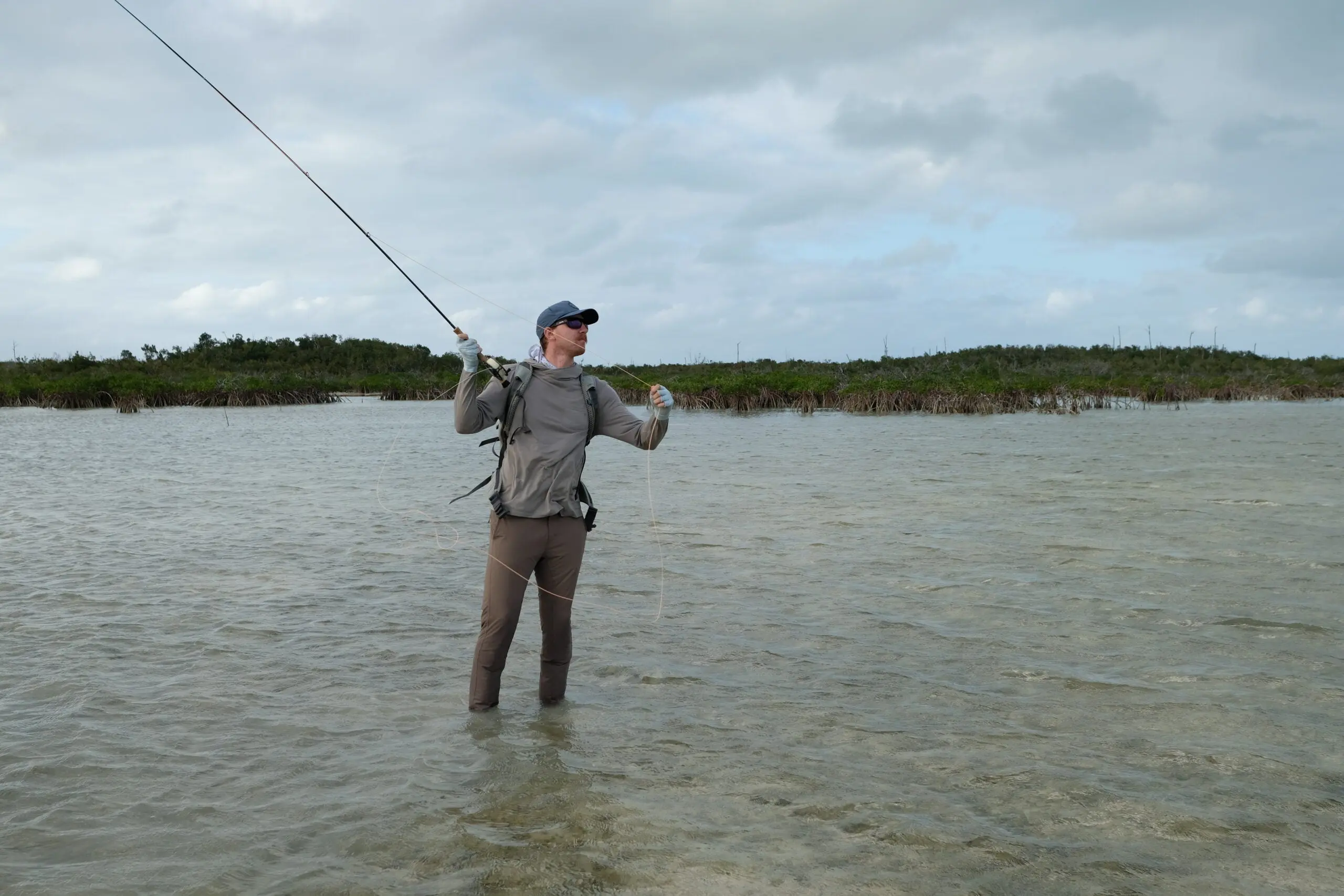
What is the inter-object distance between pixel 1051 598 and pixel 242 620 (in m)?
6.50

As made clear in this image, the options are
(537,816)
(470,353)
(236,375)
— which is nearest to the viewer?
(537,816)

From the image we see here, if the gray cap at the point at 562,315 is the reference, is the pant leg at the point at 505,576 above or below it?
below

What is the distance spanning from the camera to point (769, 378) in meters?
46.1

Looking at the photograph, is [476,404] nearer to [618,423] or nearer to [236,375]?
[618,423]

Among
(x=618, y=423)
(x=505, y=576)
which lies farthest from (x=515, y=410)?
(x=505, y=576)

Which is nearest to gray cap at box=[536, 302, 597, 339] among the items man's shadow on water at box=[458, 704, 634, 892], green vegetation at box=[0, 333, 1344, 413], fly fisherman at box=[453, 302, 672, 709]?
fly fisherman at box=[453, 302, 672, 709]

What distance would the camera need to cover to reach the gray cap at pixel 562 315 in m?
Answer: 5.22

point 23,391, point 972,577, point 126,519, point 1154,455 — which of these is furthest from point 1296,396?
point 23,391

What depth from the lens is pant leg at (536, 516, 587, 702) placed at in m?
5.29

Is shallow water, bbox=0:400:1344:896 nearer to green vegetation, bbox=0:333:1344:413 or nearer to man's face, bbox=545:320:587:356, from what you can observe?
man's face, bbox=545:320:587:356

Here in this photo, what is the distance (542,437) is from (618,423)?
18.5 inches

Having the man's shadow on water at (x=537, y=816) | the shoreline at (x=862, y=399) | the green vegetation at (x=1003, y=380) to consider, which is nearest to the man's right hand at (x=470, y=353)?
the man's shadow on water at (x=537, y=816)

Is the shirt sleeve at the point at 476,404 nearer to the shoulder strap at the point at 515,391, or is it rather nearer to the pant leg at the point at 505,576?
the shoulder strap at the point at 515,391

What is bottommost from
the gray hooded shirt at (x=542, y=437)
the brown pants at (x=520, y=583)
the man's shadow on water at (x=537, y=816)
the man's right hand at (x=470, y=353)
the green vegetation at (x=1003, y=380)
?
the man's shadow on water at (x=537, y=816)
